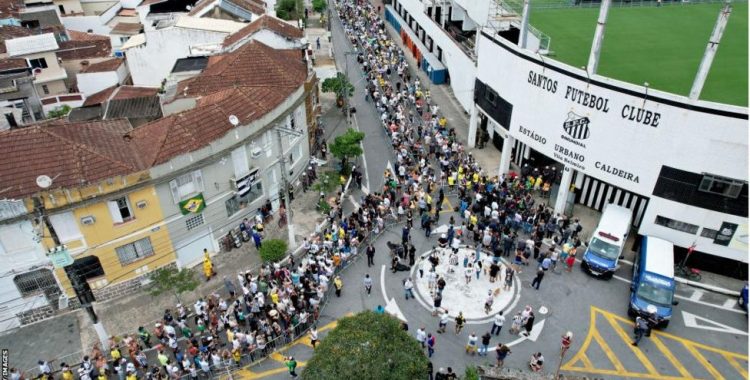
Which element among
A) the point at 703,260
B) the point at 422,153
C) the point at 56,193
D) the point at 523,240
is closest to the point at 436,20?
the point at 422,153

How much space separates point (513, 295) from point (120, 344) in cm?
1850

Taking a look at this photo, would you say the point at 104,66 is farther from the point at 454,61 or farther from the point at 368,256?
the point at 368,256

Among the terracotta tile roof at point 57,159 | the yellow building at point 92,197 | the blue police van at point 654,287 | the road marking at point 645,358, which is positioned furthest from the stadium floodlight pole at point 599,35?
the terracotta tile roof at point 57,159

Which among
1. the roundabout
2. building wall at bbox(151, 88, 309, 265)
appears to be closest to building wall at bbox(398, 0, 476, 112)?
building wall at bbox(151, 88, 309, 265)

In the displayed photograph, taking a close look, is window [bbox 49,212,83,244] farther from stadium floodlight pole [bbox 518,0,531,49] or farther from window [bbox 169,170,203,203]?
stadium floodlight pole [bbox 518,0,531,49]

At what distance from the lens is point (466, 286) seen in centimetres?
2547

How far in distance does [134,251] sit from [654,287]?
25.0m

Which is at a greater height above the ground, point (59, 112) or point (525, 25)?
point (525, 25)

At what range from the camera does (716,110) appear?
22.5m

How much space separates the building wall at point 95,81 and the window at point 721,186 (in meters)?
43.8

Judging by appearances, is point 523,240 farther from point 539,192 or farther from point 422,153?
point 422,153

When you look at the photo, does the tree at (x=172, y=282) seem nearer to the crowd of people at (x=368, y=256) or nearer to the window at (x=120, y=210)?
the crowd of people at (x=368, y=256)

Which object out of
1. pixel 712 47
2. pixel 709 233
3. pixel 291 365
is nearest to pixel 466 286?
pixel 291 365

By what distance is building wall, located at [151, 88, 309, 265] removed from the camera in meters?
25.7
